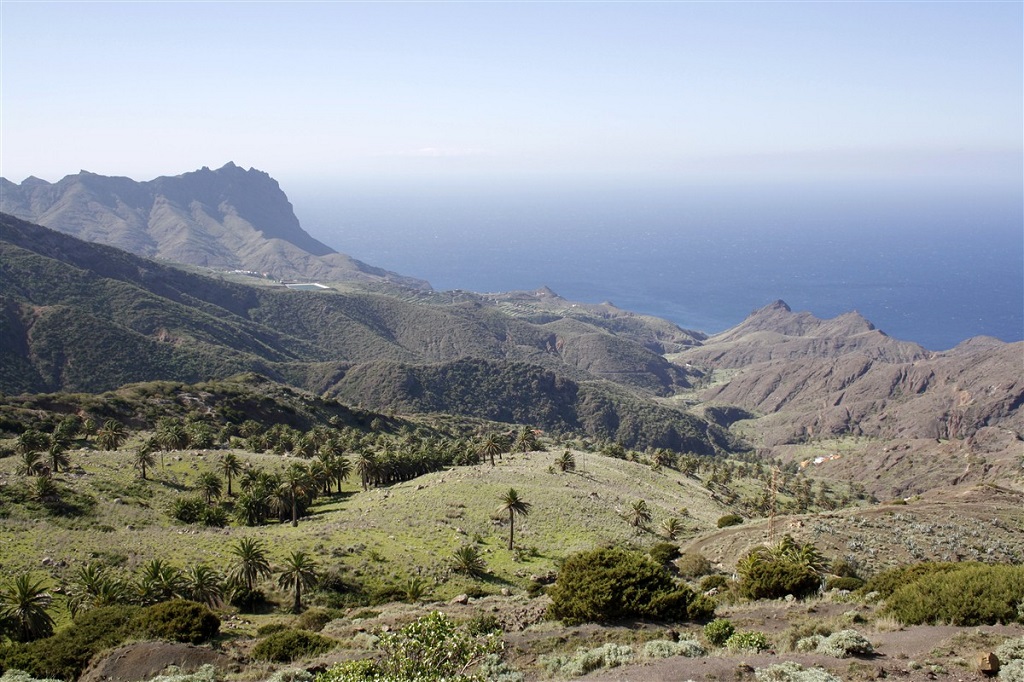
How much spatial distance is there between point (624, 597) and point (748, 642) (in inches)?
254

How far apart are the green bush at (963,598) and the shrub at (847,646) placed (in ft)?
13.6

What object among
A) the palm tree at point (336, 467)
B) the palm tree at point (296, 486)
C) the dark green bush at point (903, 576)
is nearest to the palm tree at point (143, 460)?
the palm tree at point (296, 486)

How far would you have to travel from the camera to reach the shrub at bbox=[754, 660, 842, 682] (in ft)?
57.9

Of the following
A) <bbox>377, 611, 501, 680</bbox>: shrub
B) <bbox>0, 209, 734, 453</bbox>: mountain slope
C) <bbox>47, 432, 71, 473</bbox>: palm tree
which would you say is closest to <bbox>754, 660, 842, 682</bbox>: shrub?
<bbox>377, 611, 501, 680</bbox>: shrub

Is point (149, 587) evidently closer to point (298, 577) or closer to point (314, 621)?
point (298, 577)

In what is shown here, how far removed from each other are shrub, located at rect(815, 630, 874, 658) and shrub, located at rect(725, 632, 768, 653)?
2031 millimetres

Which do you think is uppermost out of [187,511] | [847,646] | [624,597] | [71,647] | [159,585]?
[847,646]

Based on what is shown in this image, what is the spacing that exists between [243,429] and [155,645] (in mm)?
75686

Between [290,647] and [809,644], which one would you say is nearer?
[809,644]

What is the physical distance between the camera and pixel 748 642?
21.9 meters

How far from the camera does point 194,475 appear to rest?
66.9 meters

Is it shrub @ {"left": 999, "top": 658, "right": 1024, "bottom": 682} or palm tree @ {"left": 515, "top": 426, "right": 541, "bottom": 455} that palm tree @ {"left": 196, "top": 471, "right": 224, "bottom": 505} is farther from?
shrub @ {"left": 999, "top": 658, "right": 1024, "bottom": 682}

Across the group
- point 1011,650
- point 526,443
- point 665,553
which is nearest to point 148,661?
point 1011,650

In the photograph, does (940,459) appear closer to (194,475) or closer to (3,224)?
(194,475)
